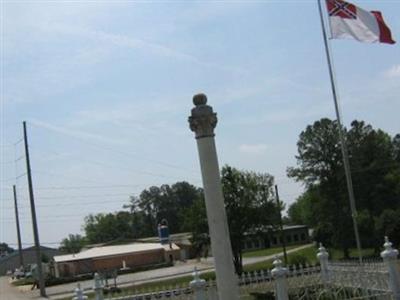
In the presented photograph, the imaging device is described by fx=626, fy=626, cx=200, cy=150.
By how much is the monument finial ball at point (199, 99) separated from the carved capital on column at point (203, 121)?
0.10 m

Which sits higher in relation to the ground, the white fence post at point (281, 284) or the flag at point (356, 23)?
the flag at point (356, 23)

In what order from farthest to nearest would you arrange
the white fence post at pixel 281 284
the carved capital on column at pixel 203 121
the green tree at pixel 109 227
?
1. the green tree at pixel 109 227
2. the white fence post at pixel 281 284
3. the carved capital on column at pixel 203 121

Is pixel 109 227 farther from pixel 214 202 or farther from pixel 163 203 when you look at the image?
pixel 214 202

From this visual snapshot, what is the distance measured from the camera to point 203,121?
9820 millimetres

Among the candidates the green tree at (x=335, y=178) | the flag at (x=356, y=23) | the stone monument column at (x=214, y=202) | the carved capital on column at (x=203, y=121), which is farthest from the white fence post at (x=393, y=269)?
the green tree at (x=335, y=178)

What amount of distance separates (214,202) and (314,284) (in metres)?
9.18

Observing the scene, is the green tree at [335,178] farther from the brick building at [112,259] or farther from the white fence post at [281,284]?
the white fence post at [281,284]

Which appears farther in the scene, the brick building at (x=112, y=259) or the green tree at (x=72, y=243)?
the green tree at (x=72, y=243)

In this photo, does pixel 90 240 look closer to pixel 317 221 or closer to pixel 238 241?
pixel 317 221

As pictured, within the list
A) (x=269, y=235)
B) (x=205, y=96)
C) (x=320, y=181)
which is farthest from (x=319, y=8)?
(x=320, y=181)

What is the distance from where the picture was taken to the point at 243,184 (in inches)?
1746

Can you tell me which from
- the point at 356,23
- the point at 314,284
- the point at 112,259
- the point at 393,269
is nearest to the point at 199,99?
the point at 393,269

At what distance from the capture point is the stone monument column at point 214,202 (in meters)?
9.62

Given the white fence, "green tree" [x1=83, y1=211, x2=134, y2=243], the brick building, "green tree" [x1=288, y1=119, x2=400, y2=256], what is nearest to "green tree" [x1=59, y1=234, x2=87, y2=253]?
"green tree" [x1=83, y1=211, x2=134, y2=243]
